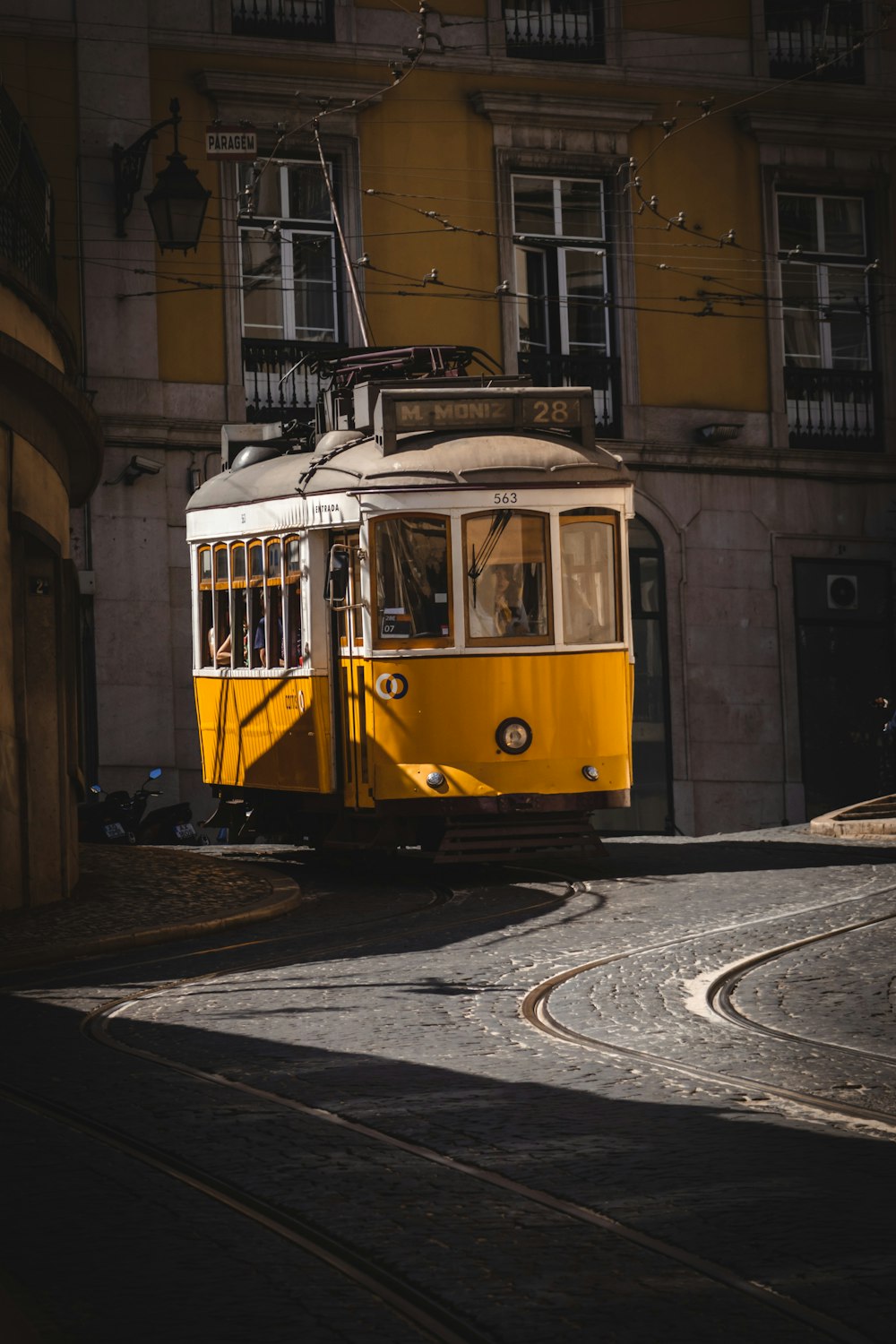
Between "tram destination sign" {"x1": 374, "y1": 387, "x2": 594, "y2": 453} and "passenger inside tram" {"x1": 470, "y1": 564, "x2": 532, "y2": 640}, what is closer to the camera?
"passenger inside tram" {"x1": 470, "y1": 564, "x2": 532, "y2": 640}

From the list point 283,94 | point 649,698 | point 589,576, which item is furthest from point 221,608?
point 649,698

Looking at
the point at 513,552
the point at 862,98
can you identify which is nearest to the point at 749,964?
the point at 513,552

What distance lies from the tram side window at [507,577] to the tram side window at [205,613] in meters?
3.52

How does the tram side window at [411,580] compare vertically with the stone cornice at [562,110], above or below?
below

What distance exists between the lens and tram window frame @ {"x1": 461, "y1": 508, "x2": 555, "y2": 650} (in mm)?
15188

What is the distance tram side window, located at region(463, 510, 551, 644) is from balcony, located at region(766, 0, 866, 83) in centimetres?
1291

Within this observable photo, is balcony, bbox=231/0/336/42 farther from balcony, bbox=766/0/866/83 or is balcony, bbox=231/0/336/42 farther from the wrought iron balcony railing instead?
the wrought iron balcony railing

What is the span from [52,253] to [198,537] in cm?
310

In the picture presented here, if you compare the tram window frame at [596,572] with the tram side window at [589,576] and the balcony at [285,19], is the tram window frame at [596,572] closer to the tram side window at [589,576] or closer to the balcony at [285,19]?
the tram side window at [589,576]

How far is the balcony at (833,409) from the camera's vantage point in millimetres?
26172

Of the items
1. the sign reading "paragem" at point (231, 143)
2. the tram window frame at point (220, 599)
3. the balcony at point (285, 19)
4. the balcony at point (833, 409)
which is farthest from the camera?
the balcony at point (833, 409)

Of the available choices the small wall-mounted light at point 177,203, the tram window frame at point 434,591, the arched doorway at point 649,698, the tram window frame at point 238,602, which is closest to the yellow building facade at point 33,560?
the tram window frame at point 238,602

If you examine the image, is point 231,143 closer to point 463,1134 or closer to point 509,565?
point 509,565

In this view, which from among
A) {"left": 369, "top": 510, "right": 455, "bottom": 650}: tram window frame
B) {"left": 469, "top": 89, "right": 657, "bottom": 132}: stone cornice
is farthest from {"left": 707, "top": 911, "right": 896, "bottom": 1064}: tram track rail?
{"left": 469, "top": 89, "right": 657, "bottom": 132}: stone cornice
